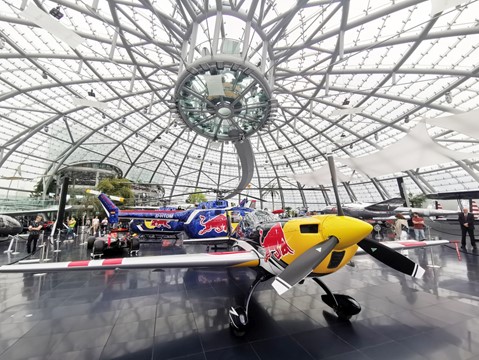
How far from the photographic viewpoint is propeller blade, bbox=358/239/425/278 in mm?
4324

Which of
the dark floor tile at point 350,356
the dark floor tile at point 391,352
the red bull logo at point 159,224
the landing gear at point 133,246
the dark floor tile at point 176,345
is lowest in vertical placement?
the dark floor tile at point 391,352

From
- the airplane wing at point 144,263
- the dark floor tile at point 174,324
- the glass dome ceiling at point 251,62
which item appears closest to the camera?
the airplane wing at point 144,263

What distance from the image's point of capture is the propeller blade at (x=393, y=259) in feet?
14.2

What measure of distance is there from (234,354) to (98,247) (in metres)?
9.23

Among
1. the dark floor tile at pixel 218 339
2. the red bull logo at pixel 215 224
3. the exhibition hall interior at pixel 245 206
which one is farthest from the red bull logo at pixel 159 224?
the dark floor tile at pixel 218 339

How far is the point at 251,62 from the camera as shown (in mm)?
12930

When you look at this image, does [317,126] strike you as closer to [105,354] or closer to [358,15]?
[358,15]

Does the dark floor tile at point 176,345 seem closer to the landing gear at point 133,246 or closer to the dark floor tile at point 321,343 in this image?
the dark floor tile at point 321,343

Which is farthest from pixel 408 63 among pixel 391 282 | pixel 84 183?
pixel 84 183

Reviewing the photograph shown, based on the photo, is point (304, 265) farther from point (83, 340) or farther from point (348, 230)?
point (83, 340)

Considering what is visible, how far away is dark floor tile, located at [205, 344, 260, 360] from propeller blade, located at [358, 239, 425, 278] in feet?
10.0

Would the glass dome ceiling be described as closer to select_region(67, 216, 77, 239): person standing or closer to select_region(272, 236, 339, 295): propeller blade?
select_region(272, 236, 339, 295): propeller blade

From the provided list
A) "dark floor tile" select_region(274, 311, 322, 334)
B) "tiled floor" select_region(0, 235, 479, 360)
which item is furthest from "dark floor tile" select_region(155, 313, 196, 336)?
"dark floor tile" select_region(274, 311, 322, 334)

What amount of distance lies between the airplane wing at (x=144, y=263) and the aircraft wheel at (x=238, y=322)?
103cm
